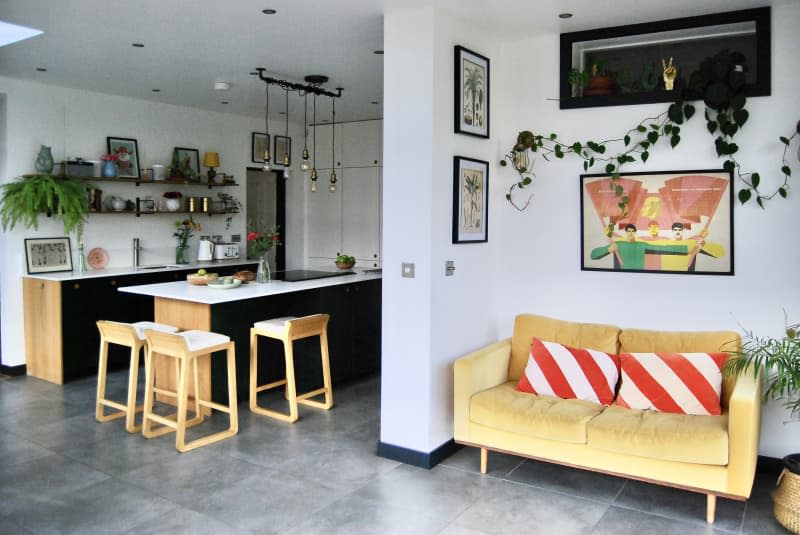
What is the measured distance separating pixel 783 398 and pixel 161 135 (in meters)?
6.18

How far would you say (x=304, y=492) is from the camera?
3.55 metres

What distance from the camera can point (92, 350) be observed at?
5926mm

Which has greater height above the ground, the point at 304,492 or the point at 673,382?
the point at 673,382

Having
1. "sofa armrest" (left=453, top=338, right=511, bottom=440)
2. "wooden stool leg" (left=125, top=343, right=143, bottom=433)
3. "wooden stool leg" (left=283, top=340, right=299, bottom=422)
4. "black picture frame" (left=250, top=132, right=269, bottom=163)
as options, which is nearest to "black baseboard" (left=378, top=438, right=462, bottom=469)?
"sofa armrest" (left=453, top=338, right=511, bottom=440)

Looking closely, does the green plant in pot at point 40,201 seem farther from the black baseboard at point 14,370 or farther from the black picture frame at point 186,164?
the black baseboard at point 14,370

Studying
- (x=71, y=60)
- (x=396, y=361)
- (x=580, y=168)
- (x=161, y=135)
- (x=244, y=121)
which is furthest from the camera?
(x=244, y=121)

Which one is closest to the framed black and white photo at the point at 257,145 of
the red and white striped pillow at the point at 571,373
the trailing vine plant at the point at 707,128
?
the trailing vine plant at the point at 707,128

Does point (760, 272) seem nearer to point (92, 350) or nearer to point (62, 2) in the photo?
point (62, 2)

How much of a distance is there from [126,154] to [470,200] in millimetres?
4153

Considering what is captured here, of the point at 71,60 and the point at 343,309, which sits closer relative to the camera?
the point at 71,60

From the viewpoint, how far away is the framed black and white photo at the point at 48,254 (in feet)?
19.5

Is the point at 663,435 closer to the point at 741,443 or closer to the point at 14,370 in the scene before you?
the point at 741,443

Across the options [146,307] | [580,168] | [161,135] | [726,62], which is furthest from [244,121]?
[726,62]

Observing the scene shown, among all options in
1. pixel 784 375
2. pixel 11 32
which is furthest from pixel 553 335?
pixel 11 32
